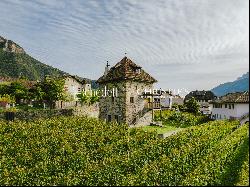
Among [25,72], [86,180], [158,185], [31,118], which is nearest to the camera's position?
[158,185]

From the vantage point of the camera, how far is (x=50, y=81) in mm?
67000

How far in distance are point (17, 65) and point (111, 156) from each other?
131m

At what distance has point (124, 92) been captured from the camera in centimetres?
4856

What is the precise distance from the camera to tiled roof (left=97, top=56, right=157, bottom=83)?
49362 millimetres

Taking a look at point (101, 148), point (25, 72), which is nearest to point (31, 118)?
point (101, 148)

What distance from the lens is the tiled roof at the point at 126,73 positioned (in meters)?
49.4

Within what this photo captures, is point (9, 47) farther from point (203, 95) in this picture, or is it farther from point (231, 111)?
point (231, 111)

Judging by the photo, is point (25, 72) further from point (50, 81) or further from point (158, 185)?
point (158, 185)

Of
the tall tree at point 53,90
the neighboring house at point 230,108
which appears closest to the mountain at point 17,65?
the tall tree at point 53,90

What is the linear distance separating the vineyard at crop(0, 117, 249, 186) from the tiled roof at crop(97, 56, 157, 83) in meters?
9.79

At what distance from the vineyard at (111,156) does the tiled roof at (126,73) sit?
32.1 feet

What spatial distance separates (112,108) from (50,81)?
2117 centimetres

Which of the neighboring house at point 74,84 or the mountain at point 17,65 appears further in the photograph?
Result: the mountain at point 17,65

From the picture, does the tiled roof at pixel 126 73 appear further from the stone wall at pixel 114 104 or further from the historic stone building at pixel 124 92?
the stone wall at pixel 114 104
